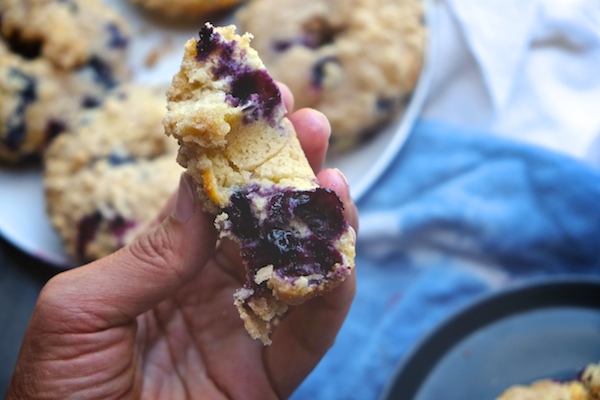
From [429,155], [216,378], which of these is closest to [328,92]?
[429,155]

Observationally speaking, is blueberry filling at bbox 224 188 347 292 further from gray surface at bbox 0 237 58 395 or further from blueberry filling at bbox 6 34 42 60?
blueberry filling at bbox 6 34 42 60

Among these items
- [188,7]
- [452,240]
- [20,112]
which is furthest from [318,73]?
[20,112]

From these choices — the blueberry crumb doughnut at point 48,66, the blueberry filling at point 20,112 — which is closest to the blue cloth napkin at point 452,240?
the blueberry crumb doughnut at point 48,66

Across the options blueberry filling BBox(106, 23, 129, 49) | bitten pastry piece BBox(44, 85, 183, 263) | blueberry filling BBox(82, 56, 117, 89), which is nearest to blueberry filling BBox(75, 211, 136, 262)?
bitten pastry piece BBox(44, 85, 183, 263)

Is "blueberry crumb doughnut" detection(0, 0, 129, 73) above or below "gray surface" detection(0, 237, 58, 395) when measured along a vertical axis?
above

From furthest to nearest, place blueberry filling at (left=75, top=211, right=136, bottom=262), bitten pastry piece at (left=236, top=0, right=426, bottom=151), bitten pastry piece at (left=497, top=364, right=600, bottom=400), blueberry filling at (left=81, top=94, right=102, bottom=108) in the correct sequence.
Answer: blueberry filling at (left=81, top=94, right=102, bottom=108)
bitten pastry piece at (left=236, top=0, right=426, bottom=151)
blueberry filling at (left=75, top=211, right=136, bottom=262)
bitten pastry piece at (left=497, top=364, right=600, bottom=400)

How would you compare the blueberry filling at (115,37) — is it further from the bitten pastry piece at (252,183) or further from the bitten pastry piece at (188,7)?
the bitten pastry piece at (252,183)
